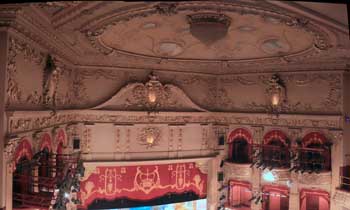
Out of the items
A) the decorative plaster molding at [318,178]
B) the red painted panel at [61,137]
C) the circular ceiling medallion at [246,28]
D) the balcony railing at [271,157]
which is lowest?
the decorative plaster molding at [318,178]

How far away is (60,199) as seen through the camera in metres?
8.19

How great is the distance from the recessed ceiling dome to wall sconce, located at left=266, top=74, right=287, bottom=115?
17.5 ft

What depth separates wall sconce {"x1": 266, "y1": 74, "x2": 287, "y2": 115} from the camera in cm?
1235

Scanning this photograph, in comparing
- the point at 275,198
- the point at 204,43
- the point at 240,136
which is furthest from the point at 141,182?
the point at 204,43

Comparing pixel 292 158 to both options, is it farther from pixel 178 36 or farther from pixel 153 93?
pixel 178 36

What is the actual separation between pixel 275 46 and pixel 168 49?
3.03m

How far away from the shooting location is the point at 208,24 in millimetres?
7430

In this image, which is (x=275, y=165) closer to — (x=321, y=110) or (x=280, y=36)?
(x=321, y=110)

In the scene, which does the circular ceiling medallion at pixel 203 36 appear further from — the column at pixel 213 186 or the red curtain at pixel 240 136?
the column at pixel 213 186

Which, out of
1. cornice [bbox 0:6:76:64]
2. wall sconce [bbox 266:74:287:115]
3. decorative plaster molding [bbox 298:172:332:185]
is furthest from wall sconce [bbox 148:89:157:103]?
decorative plaster molding [bbox 298:172:332:185]

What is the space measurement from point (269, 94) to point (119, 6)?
7509 millimetres

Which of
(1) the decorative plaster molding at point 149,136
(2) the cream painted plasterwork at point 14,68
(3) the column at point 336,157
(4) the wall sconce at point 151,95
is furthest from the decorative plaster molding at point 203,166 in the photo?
(2) the cream painted plasterwork at point 14,68

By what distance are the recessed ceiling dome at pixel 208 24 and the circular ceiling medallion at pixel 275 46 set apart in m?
2.26

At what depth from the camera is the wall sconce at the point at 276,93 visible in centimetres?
1235
